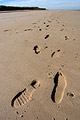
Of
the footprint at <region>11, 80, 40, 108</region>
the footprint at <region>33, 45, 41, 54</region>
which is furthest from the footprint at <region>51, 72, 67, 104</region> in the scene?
the footprint at <region>33, 45, 41, 54</region>

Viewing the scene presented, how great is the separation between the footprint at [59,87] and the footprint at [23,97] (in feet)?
0.81

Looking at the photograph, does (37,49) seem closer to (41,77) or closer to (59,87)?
(41,77)

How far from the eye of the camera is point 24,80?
4.87ft

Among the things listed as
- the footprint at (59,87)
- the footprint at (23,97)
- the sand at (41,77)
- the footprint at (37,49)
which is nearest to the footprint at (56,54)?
the sand at (41,77)

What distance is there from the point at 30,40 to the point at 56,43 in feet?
2.21

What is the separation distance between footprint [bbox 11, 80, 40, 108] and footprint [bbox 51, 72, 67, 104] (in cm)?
25

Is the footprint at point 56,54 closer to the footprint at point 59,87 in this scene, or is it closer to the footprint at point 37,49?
the footprint at point 37,49

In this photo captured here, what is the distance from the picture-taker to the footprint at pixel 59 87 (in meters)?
1.21

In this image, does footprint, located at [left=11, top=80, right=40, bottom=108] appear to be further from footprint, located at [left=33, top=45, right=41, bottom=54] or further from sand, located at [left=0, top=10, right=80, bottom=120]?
footprint, located at [left=33, top=45, right=41, bottom=54]

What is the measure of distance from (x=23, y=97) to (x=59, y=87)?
471 mm

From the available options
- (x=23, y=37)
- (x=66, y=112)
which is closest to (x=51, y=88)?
(x=66, y=112)

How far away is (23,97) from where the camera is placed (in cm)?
122

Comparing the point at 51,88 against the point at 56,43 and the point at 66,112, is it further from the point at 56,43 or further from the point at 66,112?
the point at 56,43

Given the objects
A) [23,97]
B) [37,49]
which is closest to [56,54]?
[37,49]
